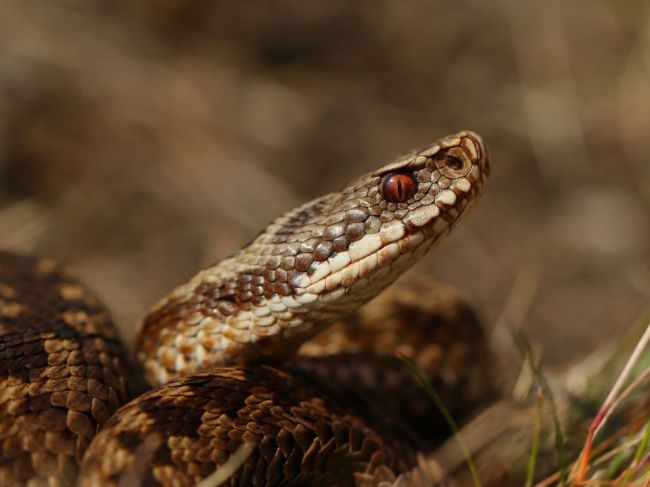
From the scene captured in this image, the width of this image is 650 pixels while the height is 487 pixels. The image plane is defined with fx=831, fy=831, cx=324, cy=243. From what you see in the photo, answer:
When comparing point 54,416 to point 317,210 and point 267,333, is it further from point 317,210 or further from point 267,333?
point 317,210

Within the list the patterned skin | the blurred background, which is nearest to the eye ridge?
the patterned skin

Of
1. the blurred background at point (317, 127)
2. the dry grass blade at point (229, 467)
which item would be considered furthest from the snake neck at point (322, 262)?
the blurred background at point (317, 127)

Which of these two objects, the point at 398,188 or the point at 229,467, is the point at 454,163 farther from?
the point at 229,467

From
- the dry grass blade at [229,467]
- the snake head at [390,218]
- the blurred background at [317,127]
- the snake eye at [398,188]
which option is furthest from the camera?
the blurred background at [317,127]

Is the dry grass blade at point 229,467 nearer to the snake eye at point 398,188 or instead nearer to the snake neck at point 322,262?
the snake neck at point 322,262

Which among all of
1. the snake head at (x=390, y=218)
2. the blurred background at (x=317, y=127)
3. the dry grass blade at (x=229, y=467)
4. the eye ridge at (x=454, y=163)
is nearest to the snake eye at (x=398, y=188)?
the snake head at (x=390, y=218)

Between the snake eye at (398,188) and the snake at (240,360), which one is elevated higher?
the snake eye at (398,188)

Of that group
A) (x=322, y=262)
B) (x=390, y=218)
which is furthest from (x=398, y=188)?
(x=322, y=262)

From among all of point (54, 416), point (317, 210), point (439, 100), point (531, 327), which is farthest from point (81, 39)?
point (54, 416)

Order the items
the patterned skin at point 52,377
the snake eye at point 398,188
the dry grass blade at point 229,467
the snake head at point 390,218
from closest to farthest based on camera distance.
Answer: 1. the dry grass blade at point 229,467
2. the patterned skin at point 52,377
3. the snake head at point 390,218
4. the snake eye at point 398,188

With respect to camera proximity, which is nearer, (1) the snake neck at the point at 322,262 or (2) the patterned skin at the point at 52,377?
(2) the patterned skin at the point at 52,377

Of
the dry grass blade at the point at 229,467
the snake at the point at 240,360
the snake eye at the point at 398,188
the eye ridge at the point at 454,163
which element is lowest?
the dry grass blade at the point at 229,467
